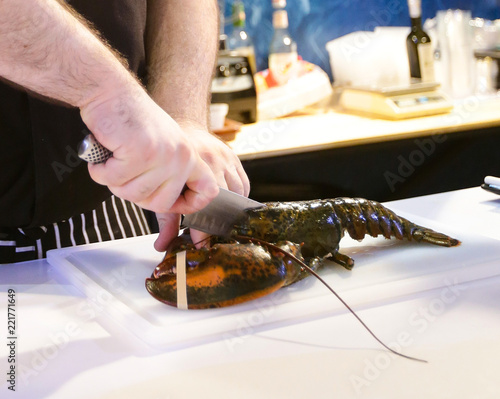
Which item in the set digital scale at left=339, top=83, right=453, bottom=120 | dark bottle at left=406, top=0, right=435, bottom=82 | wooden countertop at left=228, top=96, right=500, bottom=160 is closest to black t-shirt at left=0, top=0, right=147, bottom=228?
wooden countertop at left=228, top=96, right=500, bottom=160

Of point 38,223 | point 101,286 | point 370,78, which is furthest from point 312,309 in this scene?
point 370,78

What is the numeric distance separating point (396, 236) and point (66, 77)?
69 cm

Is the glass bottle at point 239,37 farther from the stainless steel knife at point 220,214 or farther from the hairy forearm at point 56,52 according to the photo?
the hairy forearm at point 56,52

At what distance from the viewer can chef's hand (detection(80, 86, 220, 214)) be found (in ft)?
3.20

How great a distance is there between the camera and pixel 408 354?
86cm

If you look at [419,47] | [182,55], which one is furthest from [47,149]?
[419,47]

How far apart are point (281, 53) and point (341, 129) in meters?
0.65

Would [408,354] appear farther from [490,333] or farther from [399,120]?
[399,120]

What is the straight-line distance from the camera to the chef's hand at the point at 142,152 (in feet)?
3.20

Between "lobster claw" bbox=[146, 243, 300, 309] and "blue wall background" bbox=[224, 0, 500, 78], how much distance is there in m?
2.46

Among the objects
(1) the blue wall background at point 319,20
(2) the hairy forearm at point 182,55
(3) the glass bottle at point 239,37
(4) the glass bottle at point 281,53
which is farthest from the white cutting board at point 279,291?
(1) the blue wall background at point 319,20

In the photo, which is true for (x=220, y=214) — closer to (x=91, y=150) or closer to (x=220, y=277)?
(x=220, y=277)

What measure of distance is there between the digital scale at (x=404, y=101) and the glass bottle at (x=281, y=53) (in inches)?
13.8

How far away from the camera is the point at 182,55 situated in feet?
5.24
